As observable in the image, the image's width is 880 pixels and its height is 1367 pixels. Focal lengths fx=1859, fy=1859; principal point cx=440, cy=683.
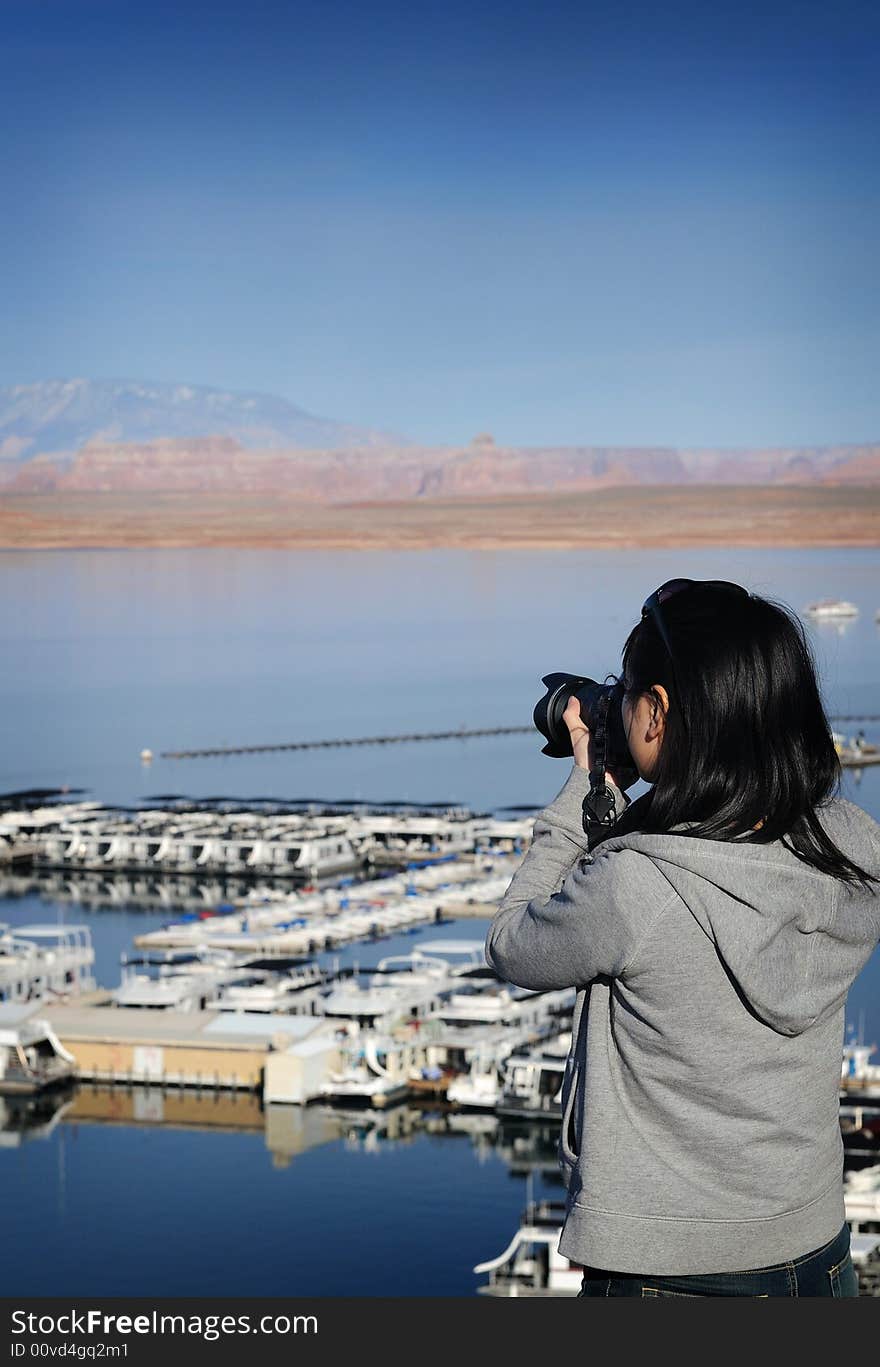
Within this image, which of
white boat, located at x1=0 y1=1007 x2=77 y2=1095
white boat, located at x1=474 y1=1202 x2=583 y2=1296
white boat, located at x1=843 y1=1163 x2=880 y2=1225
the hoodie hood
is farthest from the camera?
white boat, located at x1=0 y1=1007 x2=77 y2=1095

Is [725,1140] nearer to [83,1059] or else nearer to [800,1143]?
[800,1143]

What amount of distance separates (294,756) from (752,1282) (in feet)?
58.8

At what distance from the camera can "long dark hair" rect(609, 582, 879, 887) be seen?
445 millimetres

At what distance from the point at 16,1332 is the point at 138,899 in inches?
423

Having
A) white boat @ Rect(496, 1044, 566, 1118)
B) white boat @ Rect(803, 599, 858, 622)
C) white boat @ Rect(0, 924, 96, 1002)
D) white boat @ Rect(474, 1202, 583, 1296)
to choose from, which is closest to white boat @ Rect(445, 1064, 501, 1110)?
white boat @ Rect(496, 1044, 566, 1118)

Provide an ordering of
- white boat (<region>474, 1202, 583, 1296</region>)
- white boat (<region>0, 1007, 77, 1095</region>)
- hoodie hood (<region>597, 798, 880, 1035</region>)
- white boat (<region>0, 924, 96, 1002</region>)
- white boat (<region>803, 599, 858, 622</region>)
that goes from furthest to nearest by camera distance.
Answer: white boat (<region>803, 599, 858, 622</region>), white boat (<region>0, 924, 96, 1002</region>), white boat (<region>0, 1007, 77, 1095</region>), white boat (<region>474, 1202, 583, 1296</region>), hoodie hood (<region>597, 798, 880, 1035</region>)

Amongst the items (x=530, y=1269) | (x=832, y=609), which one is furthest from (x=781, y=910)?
(x=832, y=609)

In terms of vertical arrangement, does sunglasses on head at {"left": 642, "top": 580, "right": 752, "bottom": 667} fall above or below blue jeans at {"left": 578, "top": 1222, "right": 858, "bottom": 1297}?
above

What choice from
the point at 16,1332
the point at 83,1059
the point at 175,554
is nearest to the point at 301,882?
the point at 83,1059

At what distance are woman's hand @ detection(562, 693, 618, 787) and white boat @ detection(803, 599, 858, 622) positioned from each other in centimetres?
2490

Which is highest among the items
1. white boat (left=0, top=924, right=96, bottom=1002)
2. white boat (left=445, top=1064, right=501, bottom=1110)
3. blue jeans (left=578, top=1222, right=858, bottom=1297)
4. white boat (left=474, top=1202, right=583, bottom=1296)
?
blue jeans (left=578, top=1222, right=858, bottom=1297)

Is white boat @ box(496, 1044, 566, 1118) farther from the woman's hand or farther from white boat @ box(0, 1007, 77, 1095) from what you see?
the woman's hand

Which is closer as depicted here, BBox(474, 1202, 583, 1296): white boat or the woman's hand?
the woman's hand

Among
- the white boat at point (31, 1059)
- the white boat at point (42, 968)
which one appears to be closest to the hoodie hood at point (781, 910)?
the white boat at point (31, 1059)
